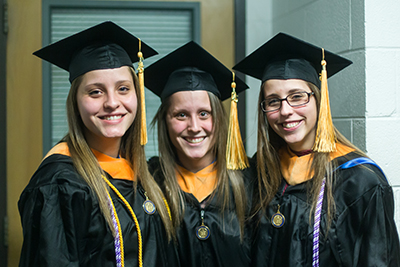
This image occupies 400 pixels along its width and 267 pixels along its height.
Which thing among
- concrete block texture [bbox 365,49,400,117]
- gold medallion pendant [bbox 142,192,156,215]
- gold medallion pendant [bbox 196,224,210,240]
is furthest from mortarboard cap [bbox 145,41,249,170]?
concrete block texture [bbox 365,49,400,117]

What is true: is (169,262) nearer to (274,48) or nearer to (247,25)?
(274,48)

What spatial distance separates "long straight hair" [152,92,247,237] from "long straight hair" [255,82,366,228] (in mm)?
111

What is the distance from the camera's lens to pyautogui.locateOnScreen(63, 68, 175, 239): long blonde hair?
1536mm

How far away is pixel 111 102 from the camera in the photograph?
62.1 inches

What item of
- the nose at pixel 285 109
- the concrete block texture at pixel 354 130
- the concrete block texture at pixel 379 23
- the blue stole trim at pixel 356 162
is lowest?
the blue stole trim at pixel 356 162

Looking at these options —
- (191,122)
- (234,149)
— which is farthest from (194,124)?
(234,149)

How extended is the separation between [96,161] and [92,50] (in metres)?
0.48

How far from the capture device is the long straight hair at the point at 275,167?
5.27 ft

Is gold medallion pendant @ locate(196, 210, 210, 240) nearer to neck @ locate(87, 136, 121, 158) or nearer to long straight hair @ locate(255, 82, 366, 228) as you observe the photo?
long straight hair @ locate(255, 82, 366, 228)

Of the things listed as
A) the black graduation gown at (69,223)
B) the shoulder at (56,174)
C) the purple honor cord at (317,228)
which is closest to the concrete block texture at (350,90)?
the purple honor cord at (317,228)

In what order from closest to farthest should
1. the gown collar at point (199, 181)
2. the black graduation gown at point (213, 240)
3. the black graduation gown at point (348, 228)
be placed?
1. the black graduation gown at point (348, 228)
2. the black graduation gown at point (213, 240)
3. the gown collar at point (199, 181)

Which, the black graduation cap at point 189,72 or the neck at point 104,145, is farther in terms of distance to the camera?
the black graduation cap at point 189,72

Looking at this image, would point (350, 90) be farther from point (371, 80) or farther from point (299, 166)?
point (299, 166)

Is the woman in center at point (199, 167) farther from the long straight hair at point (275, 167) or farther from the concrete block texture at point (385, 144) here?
the concrete block texture at point (385, 144)
